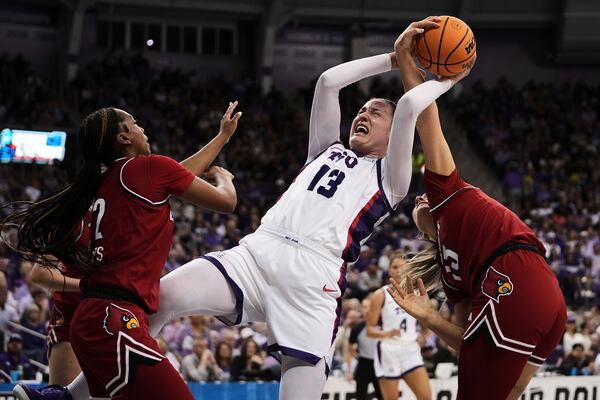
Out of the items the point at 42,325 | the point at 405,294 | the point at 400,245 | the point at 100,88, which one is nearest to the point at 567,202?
the point at 400,245

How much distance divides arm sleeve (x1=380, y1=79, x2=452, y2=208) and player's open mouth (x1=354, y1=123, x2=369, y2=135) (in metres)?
0.25

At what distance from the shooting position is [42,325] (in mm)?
10602

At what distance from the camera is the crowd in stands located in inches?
433

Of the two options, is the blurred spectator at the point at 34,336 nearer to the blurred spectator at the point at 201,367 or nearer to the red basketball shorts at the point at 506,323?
the blurred spectator at the point at 201,367

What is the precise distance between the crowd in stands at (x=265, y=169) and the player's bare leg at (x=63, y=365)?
14.3 feet

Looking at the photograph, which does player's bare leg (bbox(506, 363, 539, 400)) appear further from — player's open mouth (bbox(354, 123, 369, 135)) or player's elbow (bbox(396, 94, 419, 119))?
player's open mouth (bbox(354, 123, 369, 135))

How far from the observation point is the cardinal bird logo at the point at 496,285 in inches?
166

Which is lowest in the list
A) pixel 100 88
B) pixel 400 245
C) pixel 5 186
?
pixel 400 245

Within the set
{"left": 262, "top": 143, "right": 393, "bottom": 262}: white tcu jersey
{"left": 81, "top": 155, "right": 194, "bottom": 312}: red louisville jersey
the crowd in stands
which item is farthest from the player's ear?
the crowd in stands

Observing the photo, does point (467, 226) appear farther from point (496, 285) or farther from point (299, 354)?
point (299, 354)

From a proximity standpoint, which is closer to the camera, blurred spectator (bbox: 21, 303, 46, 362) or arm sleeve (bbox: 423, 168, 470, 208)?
arm sleeve (bbox: 423, 168, 470, 208)

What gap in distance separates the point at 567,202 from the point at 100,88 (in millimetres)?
11069

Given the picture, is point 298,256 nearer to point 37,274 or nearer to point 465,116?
point 37,274

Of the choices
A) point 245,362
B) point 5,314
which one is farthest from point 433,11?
point 5,314
